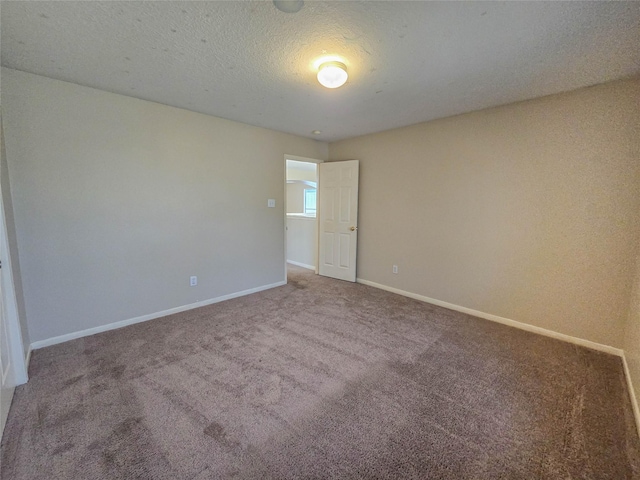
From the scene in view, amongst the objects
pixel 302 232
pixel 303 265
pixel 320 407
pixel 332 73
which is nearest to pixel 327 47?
pixel 332 73

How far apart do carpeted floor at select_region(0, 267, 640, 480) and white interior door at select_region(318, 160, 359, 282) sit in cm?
187

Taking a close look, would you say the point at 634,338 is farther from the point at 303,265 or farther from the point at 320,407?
the point at 303,265

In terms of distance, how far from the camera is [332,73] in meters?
2.03

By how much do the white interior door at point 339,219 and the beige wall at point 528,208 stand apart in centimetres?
64

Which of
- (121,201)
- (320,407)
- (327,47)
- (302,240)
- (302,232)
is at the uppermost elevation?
(327,47)

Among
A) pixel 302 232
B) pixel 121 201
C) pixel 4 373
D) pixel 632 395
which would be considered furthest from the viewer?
pixel 302 232

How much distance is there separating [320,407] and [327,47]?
8.05 feet

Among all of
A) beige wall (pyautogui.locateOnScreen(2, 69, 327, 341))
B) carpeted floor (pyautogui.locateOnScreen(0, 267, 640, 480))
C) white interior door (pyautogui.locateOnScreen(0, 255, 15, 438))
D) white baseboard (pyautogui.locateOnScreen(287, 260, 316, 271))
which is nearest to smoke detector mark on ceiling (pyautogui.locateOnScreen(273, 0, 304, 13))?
beige wall (pyautogui.locateOnScreen(2, 69, 327, 341))

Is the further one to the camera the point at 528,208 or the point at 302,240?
the point at 302,240

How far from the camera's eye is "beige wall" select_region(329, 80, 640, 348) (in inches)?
92.3

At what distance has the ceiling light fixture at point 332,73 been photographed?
2008 millimetres

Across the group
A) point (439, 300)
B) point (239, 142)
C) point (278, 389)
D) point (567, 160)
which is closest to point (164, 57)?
point (239, 142)

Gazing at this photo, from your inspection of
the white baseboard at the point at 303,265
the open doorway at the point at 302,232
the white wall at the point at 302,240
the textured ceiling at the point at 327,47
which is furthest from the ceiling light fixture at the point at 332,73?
the white baseboard at the point at 303,265

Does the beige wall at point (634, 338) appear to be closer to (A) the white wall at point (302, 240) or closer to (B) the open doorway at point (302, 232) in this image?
(B) the open doorway at point (302, 232)
